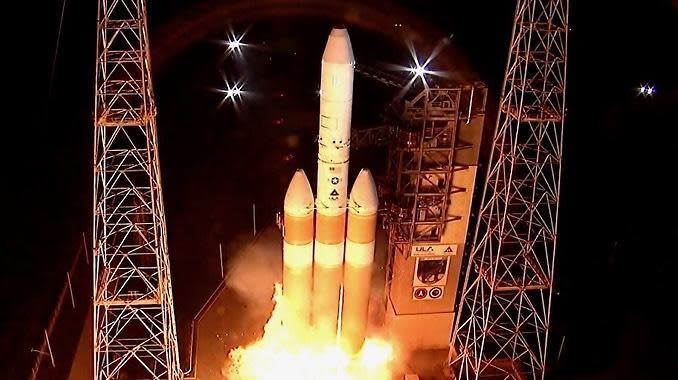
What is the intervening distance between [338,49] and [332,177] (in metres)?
3.42

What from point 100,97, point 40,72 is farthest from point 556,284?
point 40,72

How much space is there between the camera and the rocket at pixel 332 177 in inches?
667

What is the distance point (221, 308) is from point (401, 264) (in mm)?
6819

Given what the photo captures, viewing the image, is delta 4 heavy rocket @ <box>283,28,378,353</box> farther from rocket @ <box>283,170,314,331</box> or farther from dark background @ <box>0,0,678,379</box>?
dark background @ <box>0,0,678,379</box>

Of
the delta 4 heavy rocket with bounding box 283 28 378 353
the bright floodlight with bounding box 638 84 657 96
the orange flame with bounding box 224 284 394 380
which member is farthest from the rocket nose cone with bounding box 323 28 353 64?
the bright floodlight with bounding box 638 84 657 96

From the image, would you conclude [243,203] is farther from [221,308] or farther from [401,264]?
[401,264]

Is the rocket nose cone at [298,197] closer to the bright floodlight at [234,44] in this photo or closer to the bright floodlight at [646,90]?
the bright floodlight at [234,44]

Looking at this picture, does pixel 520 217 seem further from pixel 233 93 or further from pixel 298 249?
pixel 233 93

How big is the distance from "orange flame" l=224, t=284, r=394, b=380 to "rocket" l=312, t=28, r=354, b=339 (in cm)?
67

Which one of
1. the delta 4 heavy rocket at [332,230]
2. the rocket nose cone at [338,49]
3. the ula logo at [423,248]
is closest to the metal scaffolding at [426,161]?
the ula logo at [423,248]

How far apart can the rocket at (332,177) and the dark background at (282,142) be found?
6026 mm


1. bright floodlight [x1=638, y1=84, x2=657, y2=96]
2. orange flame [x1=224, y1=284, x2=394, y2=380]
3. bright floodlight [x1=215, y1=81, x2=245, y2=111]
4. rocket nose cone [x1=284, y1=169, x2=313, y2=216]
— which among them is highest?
bright floodlight [x1=638, y1=84, x2=657, y2=96]

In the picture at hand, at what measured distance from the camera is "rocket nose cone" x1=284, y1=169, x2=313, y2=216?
18.3 m

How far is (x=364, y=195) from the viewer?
18.5 m
